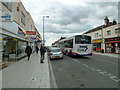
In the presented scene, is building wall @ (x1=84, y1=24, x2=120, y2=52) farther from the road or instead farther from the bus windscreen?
the road

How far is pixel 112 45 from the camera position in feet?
73.8

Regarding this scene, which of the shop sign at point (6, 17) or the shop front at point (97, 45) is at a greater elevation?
the shop sign at point (6, 17)

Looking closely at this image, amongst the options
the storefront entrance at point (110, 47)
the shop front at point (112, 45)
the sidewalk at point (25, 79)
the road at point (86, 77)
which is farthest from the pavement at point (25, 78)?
the storefront entrance at point (110, 47)

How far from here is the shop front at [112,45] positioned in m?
20.6

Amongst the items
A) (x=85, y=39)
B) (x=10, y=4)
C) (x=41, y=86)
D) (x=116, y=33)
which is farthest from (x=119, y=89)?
(x=116, y=33)

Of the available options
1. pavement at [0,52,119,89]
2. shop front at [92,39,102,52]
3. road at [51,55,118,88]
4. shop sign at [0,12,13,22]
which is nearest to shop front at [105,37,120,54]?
shop front at [92,39,102,52]

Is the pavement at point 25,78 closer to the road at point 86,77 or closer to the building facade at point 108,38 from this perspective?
the road at point 86,77

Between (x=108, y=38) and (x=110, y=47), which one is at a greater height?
(x=108, y=38)

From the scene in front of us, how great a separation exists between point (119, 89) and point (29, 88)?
3722mm

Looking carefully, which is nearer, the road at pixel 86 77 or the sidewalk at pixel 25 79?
the sidewalk at pixel 25 79

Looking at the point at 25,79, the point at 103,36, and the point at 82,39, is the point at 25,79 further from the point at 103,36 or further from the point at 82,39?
the point at 103,36

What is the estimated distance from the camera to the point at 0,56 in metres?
7.99

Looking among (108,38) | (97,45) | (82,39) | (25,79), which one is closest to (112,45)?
(108,38)

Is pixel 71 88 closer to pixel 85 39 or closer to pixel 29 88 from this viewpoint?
pixel 29 88
